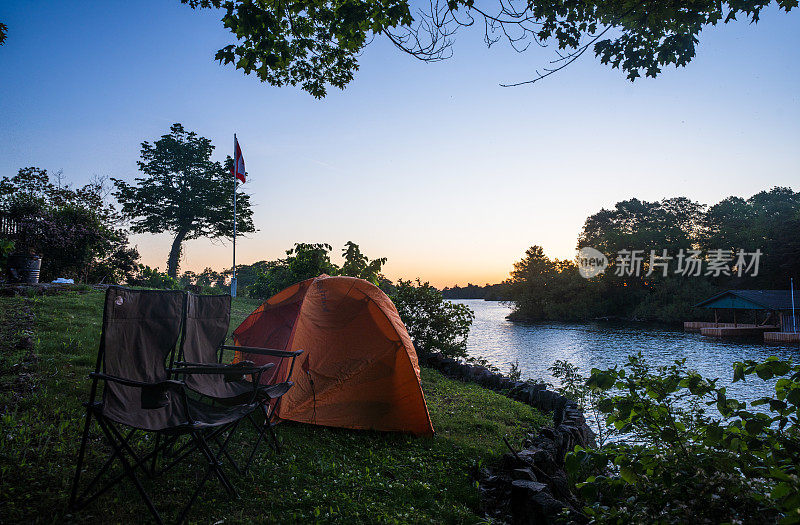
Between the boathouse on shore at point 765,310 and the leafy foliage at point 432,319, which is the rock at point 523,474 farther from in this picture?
the boathouse on shore at point 765,310

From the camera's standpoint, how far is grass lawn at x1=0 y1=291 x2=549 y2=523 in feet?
8.89

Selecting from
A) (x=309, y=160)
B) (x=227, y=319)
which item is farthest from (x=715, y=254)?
(x=227, y=319)

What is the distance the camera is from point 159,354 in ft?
10.1

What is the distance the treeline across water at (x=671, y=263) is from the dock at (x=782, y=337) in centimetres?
1224

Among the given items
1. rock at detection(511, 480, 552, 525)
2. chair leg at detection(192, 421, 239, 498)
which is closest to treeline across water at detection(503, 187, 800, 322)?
rock at detection(511, 480, 552, 525)

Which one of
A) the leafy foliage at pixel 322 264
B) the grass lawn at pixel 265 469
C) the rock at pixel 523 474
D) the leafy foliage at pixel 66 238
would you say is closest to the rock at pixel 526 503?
the rock at pixel 523 474

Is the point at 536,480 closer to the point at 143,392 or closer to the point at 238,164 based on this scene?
the point at 143,392

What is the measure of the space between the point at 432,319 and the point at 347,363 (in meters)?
6.74

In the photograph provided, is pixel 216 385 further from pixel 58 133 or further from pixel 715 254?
pixel 715 254

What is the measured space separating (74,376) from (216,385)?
2446 millimetres

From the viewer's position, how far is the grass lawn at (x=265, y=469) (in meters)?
2.71

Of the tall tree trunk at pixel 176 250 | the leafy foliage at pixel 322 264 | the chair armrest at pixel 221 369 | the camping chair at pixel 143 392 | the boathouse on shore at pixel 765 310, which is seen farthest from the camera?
the tall tree trunk at pixel 176 250

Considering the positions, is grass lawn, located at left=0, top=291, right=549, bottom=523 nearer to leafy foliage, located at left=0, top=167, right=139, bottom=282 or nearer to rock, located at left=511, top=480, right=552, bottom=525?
rock, located at left=511, top=480, right=552, bottom=525

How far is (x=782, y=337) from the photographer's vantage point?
26.4 meters
